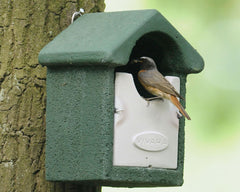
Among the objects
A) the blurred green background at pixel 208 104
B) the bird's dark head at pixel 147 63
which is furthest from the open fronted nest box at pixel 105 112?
the blurred green background at pixel 208 104

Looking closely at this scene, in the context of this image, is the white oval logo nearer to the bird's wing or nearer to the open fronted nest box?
the open fronted nest box

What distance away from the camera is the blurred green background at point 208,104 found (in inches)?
348

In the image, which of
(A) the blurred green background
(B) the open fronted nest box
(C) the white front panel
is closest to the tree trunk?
(B) the open fronted nest box

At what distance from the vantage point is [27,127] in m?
5.07

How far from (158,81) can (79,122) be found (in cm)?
62

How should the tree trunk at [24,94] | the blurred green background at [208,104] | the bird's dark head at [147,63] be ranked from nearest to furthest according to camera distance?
the tree trunk at [24,94] → the bird's dark head at [147,63] → the blurred green background at [208,104]

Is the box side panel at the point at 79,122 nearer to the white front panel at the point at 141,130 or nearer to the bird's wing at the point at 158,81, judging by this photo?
the white front panel at the point at 141,130

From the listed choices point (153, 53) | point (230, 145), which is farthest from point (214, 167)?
point (153, 53)

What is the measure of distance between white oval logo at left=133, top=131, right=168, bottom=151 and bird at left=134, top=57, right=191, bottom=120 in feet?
0.70

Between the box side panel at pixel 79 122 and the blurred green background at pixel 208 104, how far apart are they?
386 centimetres

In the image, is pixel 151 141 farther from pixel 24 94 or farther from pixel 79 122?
pixel 24 94

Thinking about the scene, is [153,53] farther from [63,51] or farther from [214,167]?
[214,167]

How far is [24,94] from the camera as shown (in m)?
5.09

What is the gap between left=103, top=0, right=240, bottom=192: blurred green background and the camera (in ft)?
29.0
